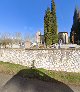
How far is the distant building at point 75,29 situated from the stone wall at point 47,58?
34.8 metres

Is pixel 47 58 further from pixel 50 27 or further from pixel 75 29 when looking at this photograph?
pixel 75 29

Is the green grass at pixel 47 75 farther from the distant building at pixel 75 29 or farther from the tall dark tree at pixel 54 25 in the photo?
the distant building at pixel 75 29

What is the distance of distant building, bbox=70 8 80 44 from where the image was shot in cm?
6333

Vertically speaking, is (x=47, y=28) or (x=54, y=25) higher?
(x=54, y=25)

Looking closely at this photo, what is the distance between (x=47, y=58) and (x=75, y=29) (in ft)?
146

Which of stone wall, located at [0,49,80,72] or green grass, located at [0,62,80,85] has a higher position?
stone wall, located at [0,49,80,72]

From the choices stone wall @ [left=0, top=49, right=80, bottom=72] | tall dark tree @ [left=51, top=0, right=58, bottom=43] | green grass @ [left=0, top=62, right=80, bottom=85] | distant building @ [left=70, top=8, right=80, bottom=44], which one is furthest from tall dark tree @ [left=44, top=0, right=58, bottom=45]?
green grass @ [left=0, top=62, right=80, bottom=85]

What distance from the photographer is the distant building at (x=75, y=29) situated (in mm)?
63325

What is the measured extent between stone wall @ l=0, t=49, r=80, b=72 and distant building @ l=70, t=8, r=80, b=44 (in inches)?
1369

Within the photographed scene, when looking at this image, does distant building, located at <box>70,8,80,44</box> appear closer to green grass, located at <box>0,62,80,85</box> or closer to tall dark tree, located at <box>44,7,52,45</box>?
tall dark tree, located at <box>44,7,52,45</box>

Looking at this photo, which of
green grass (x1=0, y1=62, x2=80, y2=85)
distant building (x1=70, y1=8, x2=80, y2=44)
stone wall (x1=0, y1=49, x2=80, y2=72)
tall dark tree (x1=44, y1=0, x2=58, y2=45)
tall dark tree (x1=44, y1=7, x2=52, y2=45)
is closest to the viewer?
green grass (x1=0, y1=62, x2=80, y2=85)

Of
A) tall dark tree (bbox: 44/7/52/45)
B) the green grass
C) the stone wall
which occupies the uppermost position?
tall dark tree (bbox: 44/7/52/45)

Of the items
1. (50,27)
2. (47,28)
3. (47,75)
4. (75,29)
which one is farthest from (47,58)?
(75,29)

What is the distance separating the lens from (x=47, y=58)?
944 inches
